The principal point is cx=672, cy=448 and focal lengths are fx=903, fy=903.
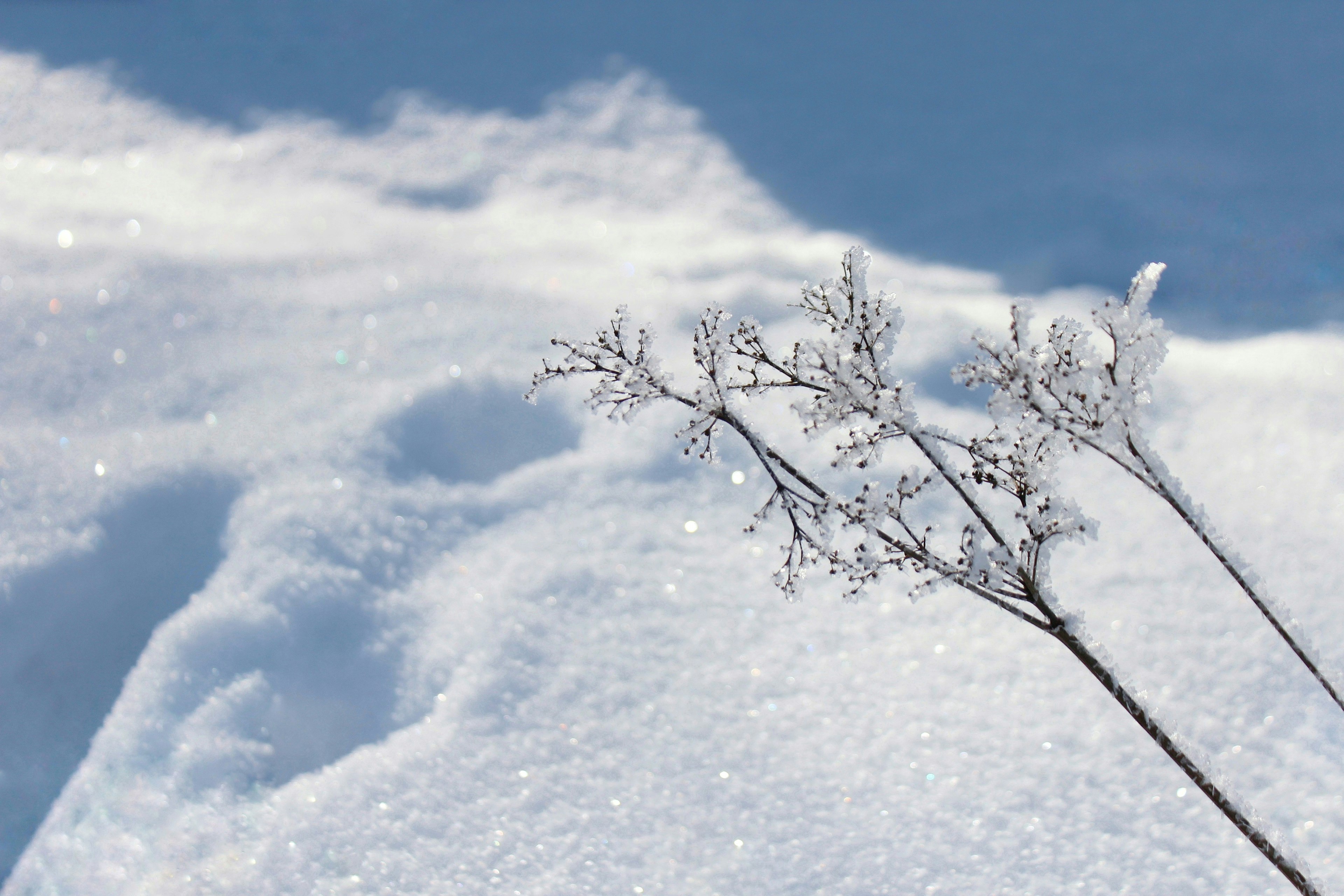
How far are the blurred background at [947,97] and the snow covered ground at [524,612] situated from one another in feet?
1.00

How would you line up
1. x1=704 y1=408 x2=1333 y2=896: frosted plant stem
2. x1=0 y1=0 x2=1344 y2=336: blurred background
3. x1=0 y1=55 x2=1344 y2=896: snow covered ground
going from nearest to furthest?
x1=704 y1=408 x2=1333 y2=896: frosted plant stem, x1=0 y1=55 x2=1344 y2=896: snow covered ground, x1=0 y1=0 x2=1344 y2=336: blurred background

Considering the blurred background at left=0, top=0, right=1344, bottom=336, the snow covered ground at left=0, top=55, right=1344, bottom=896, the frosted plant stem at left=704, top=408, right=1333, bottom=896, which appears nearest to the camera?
the frosted plant stem at left=704, top=408, right=1333, bottom=896

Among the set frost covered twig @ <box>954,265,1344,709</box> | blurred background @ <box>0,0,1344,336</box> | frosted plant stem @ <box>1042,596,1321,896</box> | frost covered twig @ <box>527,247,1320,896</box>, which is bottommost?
A: frosted plant stem @ <box>1042,596,1321,896</box>

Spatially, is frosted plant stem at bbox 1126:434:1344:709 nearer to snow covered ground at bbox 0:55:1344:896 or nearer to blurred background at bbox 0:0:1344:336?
snow covered ground at bbox 0:55:1344:896

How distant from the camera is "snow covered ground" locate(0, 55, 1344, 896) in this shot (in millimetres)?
1839

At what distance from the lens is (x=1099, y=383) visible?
93cm

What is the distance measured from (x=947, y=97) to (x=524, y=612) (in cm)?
298

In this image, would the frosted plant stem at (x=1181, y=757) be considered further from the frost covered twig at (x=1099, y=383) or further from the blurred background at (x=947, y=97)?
the blurred background at (x=947, y=97)

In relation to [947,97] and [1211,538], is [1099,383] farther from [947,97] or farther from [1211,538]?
[947,97]

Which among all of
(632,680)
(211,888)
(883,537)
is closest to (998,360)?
(883,537)

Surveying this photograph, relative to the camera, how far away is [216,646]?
2.31 meters

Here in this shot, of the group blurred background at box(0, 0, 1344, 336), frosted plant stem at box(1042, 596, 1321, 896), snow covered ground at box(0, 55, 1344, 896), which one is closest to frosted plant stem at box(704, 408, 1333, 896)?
frosted plant stem at box(1042, 596, 1321, 896)

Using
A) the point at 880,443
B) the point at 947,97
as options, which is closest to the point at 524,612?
the point at 880,443

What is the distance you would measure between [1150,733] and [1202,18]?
4074 mm
